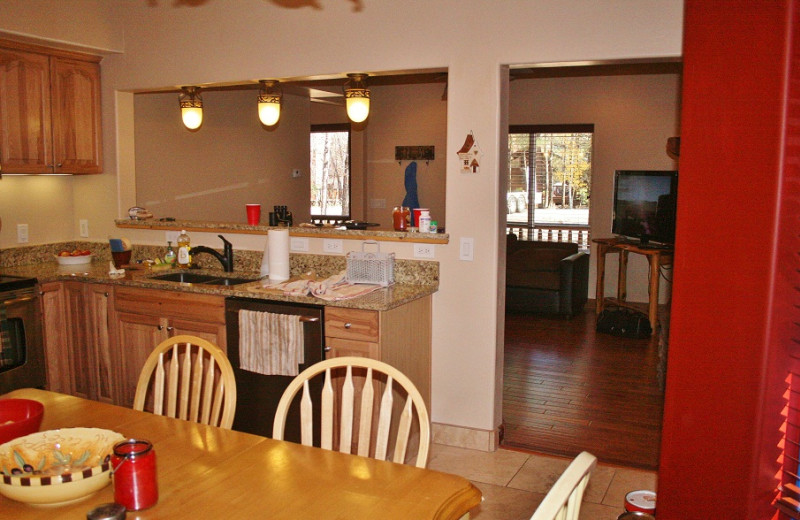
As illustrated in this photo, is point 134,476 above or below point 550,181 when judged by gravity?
below

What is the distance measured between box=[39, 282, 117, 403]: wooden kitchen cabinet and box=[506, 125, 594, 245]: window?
532cm

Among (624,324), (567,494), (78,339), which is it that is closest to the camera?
(567,494)

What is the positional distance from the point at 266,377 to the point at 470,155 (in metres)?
1.61

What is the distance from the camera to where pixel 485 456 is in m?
3.75

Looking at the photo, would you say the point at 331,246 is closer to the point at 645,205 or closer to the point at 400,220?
the point at 400,220

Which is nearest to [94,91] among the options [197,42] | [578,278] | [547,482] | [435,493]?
[197,42]

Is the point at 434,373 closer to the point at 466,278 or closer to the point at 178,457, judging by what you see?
the point at 466,278

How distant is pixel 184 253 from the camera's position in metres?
4.43

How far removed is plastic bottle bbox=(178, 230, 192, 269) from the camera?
14.6ft

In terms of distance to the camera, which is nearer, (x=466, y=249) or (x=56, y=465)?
(x=56, y=465)

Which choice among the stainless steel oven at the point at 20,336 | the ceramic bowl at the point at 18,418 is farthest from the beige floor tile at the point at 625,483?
the stainless steel oven at the point at 20,336

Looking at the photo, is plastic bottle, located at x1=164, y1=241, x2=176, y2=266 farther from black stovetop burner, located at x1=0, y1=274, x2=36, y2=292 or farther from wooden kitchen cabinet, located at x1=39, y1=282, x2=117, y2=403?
black stovetop burner, located at x1=0, y1=274, x2=36, y2=292

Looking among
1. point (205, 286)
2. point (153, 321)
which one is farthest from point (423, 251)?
point (153, 321)

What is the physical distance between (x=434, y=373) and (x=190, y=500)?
2421 millimetres
